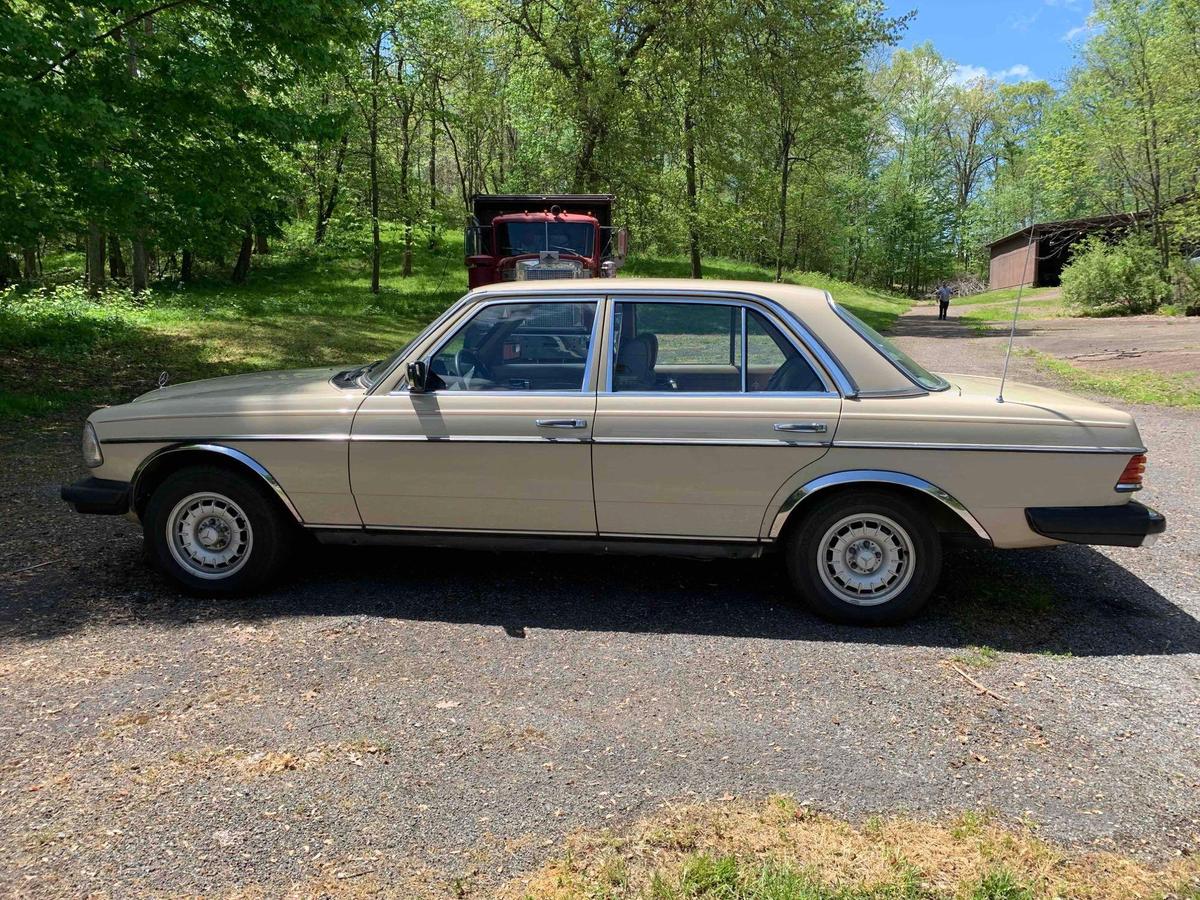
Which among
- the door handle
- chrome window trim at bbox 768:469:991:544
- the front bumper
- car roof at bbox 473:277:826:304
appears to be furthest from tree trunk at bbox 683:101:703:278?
the front bumper

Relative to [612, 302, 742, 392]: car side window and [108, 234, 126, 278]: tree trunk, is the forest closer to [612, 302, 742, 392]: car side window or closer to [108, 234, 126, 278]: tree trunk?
[108, 234, 126, 278]: tree trunk

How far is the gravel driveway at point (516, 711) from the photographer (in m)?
2.58

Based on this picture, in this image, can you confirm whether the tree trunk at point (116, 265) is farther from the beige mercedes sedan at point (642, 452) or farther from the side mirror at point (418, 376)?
the side mirror at point (418, 376)

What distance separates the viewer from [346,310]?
22.5 metres

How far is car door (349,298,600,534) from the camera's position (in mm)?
4102

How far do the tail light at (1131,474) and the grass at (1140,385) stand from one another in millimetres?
9759

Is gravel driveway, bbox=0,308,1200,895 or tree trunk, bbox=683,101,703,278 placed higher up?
tree trunk, bbox=683,101,703,278

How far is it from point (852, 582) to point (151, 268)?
38544 millimetres

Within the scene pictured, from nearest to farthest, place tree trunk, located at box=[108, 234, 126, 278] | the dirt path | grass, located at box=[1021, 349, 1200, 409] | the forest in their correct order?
the forest, grass, located at box=[1021, 349, 1200, 409], the dirt path, tree trunk, located at box=[108, 234, 126, 278]

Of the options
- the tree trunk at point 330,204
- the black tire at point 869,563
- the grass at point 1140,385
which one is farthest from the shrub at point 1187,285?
the black tire at point 869,563

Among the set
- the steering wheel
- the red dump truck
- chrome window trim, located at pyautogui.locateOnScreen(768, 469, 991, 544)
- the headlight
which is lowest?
chrome window trim, located at pyautogui.locateOnScreen(768, 469, 991, 544)

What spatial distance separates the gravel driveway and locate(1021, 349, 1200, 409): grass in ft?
28.8

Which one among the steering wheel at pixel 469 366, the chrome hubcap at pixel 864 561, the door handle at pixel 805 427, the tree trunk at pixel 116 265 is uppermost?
the tree trunk at pixel 116 265

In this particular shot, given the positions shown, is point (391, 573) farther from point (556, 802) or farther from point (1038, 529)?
point (1038, 529)
